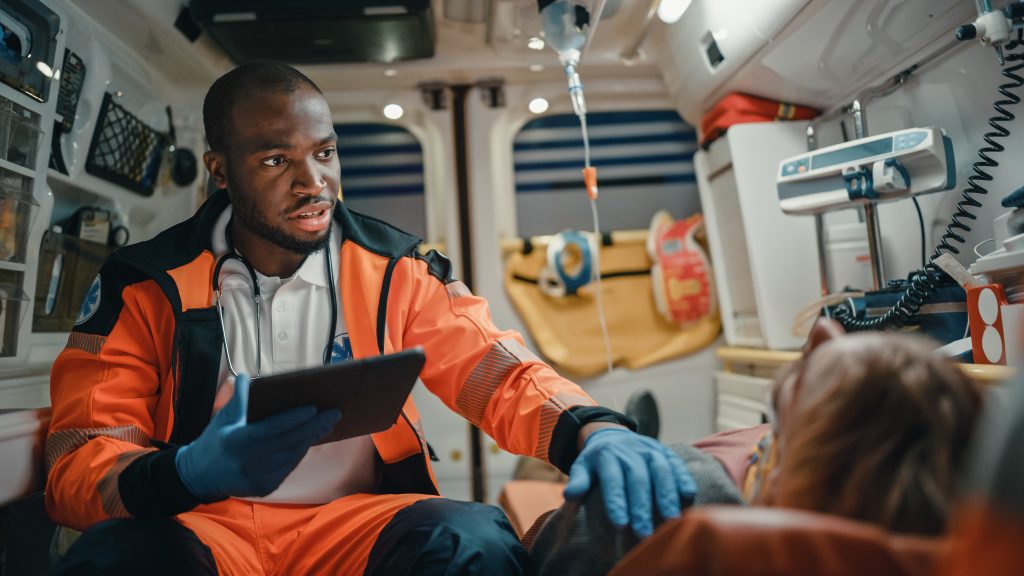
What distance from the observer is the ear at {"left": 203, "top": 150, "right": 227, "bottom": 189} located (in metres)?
1.67

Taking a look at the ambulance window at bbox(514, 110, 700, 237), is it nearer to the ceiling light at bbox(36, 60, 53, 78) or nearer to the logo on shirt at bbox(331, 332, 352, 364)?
the logo on shirt at bbox(331, 332, 352, 364)

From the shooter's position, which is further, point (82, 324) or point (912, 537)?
point (82, 324)

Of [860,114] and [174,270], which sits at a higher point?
[860,114]

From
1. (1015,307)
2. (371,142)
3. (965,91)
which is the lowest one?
(1015,307)

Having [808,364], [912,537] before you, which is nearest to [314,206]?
[808,364]

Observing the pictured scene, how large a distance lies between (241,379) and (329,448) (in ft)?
1.76

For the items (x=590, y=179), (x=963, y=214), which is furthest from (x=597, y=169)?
(x=963, y=214)

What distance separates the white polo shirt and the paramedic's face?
3.6 inches

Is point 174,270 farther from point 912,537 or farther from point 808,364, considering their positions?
point 912,537

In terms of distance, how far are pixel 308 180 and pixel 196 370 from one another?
51cm

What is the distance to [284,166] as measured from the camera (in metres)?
1.60

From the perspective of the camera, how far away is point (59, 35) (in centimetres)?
183

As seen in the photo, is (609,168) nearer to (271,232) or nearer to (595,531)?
(271,232)

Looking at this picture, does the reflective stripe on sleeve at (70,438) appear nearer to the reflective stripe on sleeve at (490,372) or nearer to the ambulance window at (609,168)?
the reflective stripe on sleeve at (490,372)
